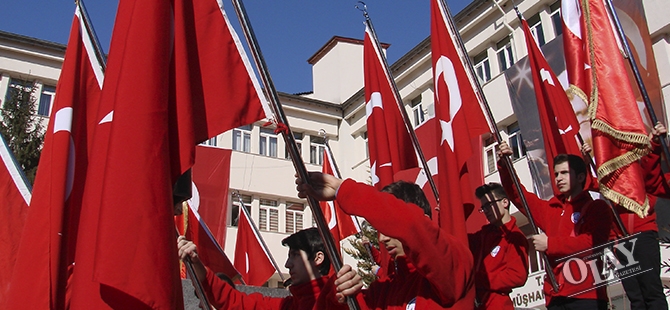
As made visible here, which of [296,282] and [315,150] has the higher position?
[315,150]

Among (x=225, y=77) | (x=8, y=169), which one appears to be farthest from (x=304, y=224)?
(x=225, y=77)

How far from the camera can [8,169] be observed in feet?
19.6

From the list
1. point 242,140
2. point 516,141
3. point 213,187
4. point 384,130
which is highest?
point 242,140

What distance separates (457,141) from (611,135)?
1.11m

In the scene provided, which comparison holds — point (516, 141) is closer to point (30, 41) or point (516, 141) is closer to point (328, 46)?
point (328, 46)

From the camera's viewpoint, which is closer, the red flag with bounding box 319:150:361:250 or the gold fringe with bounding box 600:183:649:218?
the gold fringe with bounding box 600:183:649:218

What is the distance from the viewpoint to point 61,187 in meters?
4.27

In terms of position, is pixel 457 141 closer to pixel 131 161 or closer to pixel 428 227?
pixel 428 227

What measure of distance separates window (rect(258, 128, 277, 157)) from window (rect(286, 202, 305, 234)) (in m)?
2.13

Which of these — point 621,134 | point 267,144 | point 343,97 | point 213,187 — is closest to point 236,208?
point 267,144

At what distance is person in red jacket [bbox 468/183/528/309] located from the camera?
13.7ft

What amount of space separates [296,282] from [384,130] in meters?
3.38

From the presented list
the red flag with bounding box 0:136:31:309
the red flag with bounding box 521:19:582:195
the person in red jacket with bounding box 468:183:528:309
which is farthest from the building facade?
the red flag with bounding box 0:136:31:309

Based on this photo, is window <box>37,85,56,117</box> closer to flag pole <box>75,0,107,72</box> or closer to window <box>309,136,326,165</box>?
window <box>309,136,326,165</box>
